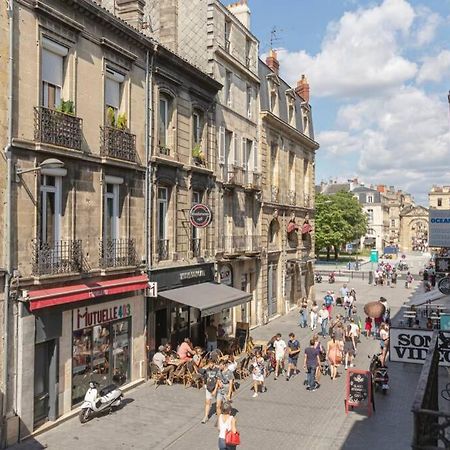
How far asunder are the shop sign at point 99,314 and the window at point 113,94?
17.3 ft

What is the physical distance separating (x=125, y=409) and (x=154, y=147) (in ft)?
26.7

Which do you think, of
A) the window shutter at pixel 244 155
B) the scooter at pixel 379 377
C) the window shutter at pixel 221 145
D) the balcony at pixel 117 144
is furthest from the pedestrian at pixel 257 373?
the window shutter at pixel 244 155

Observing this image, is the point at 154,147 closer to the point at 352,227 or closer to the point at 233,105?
the point at 233,105

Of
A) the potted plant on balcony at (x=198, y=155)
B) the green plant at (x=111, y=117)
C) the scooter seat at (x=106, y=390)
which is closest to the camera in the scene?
the scooter seat at (x=106, y=390)

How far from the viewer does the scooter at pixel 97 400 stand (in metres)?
13.2

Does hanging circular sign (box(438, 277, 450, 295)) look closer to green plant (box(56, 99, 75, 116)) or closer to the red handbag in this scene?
the red handbag

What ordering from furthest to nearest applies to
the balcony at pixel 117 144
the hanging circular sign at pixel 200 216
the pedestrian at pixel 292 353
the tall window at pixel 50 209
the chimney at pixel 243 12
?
the chimney at pixel 243 12 < the hanging circular sign at pixel 200 216 < the pedestrian at pixel 292 353 < the balcony at pixel 117 144 < the tall window at pixel 50 209

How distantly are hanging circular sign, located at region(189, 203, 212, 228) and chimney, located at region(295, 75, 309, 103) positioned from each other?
19552 mm

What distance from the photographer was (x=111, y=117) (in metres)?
15.5

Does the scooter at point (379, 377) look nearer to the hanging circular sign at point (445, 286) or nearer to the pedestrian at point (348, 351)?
the pedestrian at point (348, 351)

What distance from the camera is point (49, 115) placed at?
12.8m

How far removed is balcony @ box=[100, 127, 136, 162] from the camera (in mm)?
14860

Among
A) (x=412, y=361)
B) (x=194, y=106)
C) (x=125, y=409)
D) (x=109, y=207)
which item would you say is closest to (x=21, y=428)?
(x=125, y=409)

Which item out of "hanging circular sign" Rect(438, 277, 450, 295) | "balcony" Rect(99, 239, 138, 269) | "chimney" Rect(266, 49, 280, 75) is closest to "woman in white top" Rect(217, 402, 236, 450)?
"balcony" Rect(99, 239, 138, 269)
